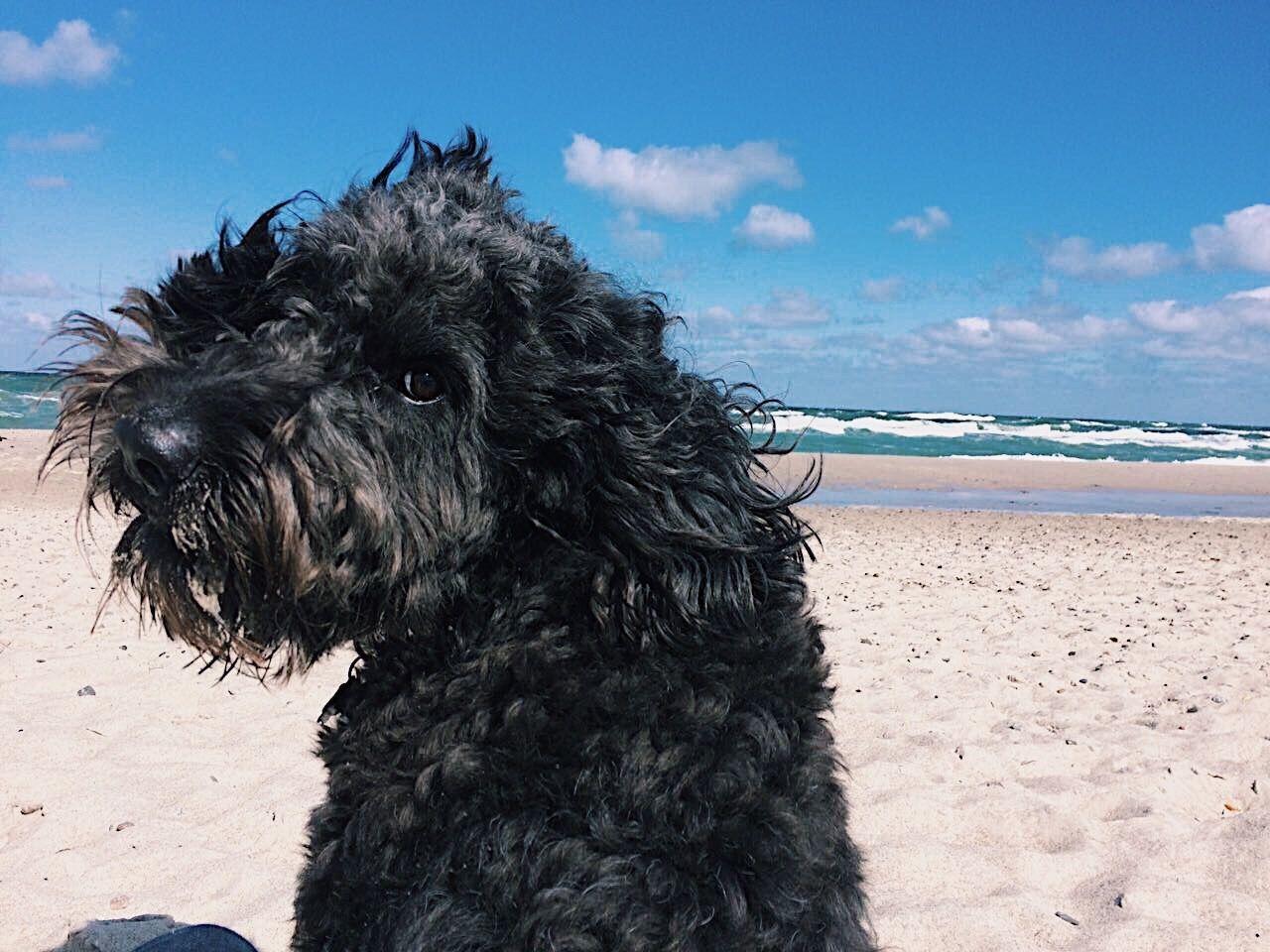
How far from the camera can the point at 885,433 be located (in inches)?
2188

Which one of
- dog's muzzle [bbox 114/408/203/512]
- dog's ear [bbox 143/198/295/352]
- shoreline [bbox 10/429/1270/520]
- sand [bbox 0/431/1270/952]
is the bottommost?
sand [bbox 0/431/1270/952]

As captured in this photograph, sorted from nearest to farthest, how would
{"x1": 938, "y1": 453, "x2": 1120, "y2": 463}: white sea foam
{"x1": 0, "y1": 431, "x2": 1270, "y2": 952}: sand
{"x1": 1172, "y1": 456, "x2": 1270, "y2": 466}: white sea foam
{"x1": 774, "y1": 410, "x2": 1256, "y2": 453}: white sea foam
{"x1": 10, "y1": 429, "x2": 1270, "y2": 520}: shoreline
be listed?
{"x1": 0, "y1": 431, "x2": 1270, "y2": 952}: sand < {"x1": 10, "y1": 429, "x2": 1270, "y2": 520}: shoreline < {"x1": 938, "y1": 453, "x2": 1120, "y2": 463}: white sea foam < {"x1": 1172, "y1": 456, "x2": 1270, "y2": 466}: white sea foam < {"x1": 774, "y1": 410, "x2": 1256, "y2": 453}: white sea foam

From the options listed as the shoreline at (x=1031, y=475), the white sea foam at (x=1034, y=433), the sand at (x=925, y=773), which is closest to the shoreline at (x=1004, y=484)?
the shoreline at (x=1031, y=475)

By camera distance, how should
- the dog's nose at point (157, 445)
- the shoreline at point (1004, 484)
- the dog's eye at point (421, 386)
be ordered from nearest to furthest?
the dog's nose at point (157, 445), the dog's eye at point (421, 386), the shoreline at point (1004, 484)

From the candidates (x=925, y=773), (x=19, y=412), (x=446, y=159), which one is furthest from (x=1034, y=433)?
(x=446, y=159)

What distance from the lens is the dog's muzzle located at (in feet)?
6.46

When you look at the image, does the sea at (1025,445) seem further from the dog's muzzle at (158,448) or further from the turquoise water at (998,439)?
the dog's muzzle at (158,448)

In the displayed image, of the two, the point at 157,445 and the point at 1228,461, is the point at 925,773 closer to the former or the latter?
the point at 157,445

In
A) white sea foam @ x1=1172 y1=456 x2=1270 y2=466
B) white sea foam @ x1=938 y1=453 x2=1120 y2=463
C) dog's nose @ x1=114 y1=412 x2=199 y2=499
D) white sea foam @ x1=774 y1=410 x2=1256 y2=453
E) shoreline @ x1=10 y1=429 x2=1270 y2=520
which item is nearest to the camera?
dog's nose @ x1=114 y1=412 x2=199 y2=499

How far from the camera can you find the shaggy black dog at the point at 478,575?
6.71ft

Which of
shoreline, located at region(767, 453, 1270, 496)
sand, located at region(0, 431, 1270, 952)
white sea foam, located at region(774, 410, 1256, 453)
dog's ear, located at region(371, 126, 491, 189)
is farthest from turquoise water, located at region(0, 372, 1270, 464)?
dog's ear, located at region(371, 126, 491, 189)

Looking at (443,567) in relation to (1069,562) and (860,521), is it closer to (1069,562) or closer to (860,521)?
(1069,562)

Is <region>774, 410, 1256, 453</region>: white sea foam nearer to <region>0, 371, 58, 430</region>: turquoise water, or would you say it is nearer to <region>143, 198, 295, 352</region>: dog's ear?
<region>0, 371, 58, 430</region>: turquoise water

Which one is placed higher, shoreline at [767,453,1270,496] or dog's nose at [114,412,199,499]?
dog's nose at [114,412,199,499]
